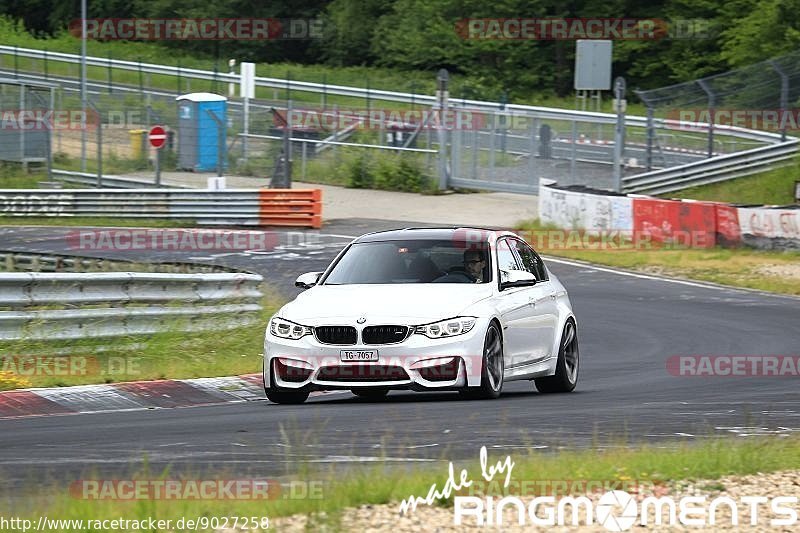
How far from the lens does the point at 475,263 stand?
12.1 meters

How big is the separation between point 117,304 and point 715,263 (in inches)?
612

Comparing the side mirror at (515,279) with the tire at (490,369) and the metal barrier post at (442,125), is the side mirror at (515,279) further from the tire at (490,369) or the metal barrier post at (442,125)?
the metal barrier post at (442,125)

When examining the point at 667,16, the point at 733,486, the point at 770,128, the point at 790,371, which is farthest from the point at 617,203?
the point at 667,16

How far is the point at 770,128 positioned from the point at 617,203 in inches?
399

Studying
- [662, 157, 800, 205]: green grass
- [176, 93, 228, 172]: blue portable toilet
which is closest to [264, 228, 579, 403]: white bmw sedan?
[662, 157, 800, 205]: green grass

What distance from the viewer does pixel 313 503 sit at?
21.4 ft

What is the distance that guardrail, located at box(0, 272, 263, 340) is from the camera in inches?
514

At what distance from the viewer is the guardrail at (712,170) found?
123ft

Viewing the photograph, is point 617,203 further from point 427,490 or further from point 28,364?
point 427,490

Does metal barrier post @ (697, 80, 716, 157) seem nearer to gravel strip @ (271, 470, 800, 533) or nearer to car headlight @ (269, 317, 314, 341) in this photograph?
car headlight @ (269, 317, 314, 341)

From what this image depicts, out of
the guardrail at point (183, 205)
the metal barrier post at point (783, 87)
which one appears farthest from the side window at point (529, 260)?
the metal barrier post at point (783, 87)

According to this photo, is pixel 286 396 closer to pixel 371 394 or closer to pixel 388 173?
pixel 371 394

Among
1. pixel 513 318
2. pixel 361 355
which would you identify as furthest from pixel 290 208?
pixel 361 355

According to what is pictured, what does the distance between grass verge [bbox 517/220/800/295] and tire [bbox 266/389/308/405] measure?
1406 cm
